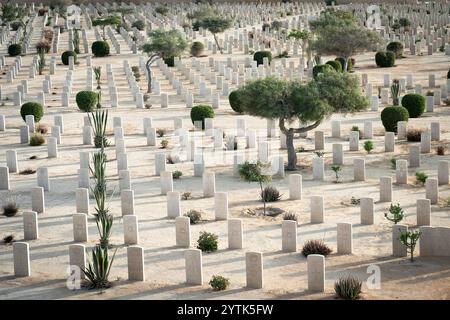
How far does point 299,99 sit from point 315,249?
788cm

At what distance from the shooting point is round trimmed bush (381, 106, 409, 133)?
2959 centimetres

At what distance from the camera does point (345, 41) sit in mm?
41375

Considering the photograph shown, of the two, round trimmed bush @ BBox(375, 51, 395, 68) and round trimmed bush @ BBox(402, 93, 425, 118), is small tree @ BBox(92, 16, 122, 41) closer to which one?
round trimmed bush @ BBox(375, 51, 395, 68)

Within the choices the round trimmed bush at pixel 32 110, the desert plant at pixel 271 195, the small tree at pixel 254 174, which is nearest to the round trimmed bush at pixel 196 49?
the round trimmed bush at pixel 32 110

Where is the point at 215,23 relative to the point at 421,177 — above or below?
above

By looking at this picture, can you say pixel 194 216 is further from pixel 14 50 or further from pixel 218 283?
pixel 14 50

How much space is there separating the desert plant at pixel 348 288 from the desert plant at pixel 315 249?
7.75 ft

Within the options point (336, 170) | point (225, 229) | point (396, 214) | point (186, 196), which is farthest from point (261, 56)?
point (396, 214)

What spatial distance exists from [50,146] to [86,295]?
1244cm

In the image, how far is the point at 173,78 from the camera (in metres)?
42.1

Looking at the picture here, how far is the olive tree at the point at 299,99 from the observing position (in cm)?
2462
